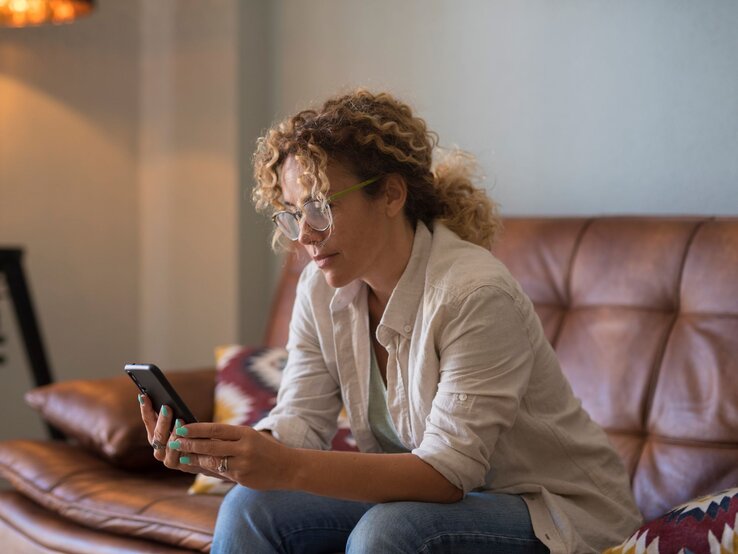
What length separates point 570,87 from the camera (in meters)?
2.36

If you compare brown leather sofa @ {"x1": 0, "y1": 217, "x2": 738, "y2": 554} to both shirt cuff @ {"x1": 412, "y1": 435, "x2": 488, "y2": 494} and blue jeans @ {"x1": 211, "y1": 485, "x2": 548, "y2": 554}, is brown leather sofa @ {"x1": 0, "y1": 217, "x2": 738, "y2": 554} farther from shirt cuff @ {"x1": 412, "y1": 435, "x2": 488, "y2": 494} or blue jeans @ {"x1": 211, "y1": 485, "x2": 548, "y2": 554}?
shirt cuff @ {"x1": 412, "y1": 435, "x2": 488, "y2": 494}

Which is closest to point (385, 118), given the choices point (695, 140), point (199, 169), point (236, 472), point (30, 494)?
point (236, 472)

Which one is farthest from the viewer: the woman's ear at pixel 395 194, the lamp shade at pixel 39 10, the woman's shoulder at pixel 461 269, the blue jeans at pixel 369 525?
the lamp shade at pixel 39 10

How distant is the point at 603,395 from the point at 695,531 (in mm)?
546

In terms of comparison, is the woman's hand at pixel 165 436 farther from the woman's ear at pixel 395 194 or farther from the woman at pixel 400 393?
the woman's ear at pixel 395 194

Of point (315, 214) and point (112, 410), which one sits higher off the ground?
point (315, 214)

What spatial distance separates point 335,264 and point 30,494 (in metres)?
0.98

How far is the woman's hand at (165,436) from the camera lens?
1.43m

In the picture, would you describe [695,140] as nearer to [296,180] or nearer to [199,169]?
[296,180]

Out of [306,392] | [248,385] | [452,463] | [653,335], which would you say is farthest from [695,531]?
[248,385]

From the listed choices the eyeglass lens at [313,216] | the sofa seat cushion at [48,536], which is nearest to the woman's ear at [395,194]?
the eyeglass lens at [313,216]

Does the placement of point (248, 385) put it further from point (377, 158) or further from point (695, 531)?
point (695, 531)

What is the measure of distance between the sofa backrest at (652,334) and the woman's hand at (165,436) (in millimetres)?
415

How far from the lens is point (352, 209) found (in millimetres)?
1568
